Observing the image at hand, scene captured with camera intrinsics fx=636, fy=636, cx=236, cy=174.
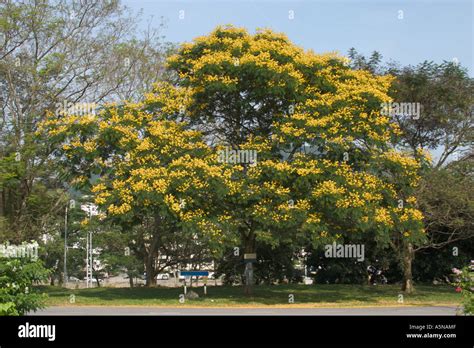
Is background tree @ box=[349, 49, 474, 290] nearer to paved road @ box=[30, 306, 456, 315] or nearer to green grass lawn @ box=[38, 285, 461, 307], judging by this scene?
green grass lawn @ box=[38, 285, 461, 307]

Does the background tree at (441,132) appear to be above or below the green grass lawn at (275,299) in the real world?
above

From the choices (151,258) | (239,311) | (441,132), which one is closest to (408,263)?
(441,132)

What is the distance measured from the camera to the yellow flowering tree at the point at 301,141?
24531 mm

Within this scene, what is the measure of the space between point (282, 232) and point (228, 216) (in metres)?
2.43

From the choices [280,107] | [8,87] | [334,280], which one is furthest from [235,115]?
[334,280]

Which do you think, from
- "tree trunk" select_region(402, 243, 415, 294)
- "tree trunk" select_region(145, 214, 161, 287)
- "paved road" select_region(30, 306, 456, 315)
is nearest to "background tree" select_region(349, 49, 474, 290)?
"tree trunk" select_region(402, 243, 415, 294)

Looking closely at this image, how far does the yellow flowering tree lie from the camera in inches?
966

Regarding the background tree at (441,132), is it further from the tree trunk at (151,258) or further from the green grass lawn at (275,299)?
the tree trunk at (151,258)

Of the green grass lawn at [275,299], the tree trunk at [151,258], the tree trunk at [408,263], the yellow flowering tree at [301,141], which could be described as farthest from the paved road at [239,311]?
the tree trunk at [151,258]

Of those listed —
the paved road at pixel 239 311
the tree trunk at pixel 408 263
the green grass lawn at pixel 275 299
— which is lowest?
the green grass lawn at pixel 275 299

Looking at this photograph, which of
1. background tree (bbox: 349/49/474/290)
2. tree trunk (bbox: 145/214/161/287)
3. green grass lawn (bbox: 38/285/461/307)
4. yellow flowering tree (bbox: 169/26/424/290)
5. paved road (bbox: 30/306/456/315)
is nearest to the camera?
paved road (bbox: 30/306/456/315)

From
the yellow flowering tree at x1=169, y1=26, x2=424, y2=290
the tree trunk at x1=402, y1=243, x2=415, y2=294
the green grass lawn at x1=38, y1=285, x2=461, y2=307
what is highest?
the yellow flowering tree at x1=169, y1=26, x2=424, y2=290

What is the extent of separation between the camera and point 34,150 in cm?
3127

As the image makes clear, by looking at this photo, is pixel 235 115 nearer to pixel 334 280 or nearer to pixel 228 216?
pixel 228 216
